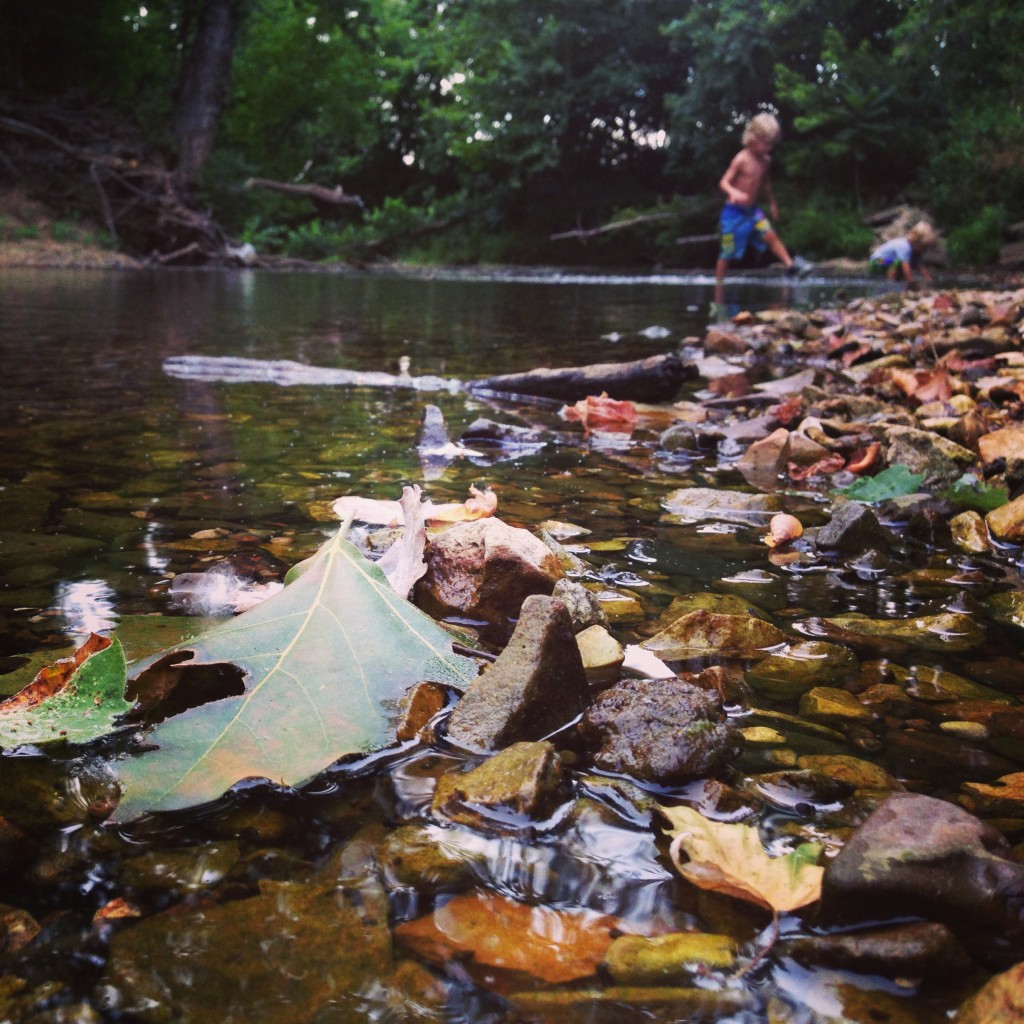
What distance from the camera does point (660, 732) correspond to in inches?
35.6

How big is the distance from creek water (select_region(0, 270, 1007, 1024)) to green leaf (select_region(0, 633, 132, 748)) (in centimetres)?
2

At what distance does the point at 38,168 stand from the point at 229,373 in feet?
49.9

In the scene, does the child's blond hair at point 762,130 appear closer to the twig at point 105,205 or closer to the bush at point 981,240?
the bush at point 981,240

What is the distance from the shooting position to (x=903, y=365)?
3756 millimetres

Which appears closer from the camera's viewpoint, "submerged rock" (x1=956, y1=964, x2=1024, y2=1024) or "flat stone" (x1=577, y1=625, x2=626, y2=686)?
"submerged rock" (x1=956, y1=964, x2=1024, y2=1024)

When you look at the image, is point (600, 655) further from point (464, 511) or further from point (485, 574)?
point (464, 511)

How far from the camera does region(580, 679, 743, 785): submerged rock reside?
2.89ft

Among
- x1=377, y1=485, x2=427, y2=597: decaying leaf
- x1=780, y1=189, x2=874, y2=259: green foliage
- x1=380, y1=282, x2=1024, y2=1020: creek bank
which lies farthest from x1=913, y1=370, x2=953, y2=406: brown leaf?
x1=780, y1=189, x2=874, y2=259: green foliage

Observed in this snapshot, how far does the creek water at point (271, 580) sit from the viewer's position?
0.62 metres

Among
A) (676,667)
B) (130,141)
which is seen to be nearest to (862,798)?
(676,667)

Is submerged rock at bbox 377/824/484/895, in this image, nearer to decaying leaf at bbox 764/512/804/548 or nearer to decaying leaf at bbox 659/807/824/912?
decaying leaf at bbox 659/807/824/912

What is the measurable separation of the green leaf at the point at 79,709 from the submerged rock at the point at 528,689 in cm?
33

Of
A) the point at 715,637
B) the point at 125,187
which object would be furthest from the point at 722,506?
the point at 125,187

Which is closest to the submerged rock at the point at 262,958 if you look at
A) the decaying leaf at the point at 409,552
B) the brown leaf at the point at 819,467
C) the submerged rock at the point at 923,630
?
the decaying leaf at the point at 409,552
